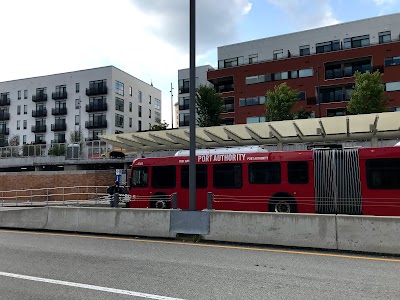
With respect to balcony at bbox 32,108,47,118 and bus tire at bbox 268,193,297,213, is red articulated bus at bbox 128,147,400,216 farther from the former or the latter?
balcony at bbox 32,108,47,118

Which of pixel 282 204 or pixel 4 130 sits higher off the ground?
pixel 4 130

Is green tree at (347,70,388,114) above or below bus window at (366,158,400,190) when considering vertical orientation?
above

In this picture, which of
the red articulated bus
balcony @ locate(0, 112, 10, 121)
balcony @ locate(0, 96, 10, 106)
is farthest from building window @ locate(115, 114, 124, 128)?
the red articulated bus

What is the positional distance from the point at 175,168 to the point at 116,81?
57348mm

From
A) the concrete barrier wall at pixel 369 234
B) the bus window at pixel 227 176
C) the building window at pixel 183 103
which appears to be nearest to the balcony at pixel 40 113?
the building window at pixel 183 103

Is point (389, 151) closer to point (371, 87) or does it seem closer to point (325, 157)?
point (325, 157)

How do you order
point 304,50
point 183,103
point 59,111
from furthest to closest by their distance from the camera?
1. point 59,111
2. point 183,103
3. point 304,50

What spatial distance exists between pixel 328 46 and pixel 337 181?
1523 inches

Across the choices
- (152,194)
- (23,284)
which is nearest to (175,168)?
(152,194)

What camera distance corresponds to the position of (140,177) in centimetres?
1948

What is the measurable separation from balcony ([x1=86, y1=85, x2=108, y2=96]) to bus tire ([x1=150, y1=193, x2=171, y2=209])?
54.9 m

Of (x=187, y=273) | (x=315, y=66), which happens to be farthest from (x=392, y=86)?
(x=187, y=273)

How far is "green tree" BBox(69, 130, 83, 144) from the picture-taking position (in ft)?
223

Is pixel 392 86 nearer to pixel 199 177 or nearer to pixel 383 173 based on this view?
pixel 383 173
